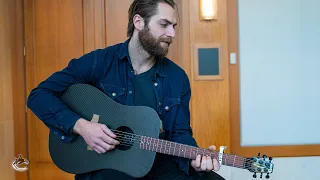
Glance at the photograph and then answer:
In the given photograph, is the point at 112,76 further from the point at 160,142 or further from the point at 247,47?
Result: the point at 247,47

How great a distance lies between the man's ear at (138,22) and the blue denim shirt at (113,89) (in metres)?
0.11

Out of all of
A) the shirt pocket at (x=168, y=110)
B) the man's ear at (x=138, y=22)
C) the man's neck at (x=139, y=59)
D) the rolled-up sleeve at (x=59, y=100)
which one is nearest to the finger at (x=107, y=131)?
the rolled-up sleeve at (x=59, y=100)

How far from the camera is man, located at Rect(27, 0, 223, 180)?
1.62 meters

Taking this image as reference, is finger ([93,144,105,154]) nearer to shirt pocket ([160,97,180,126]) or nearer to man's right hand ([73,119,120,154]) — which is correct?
man's right hand ([73,119,120,154])

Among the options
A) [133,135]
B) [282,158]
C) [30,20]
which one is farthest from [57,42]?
[282,158]

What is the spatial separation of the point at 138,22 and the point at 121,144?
605 millimetres

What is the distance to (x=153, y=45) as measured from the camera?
177 centimetres

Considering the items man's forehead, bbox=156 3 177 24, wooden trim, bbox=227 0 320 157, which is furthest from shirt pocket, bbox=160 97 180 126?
wooden trim, bbox=227 0 320 157

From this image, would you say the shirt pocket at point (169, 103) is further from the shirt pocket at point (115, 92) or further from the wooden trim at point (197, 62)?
the wooden trim at point (197, 62)

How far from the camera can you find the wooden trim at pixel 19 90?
10.3ft

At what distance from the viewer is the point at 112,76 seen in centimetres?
178

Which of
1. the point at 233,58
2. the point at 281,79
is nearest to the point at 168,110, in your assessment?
the point at 233,58

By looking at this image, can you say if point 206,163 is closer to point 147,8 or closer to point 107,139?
point 107,139

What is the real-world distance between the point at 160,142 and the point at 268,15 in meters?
2.01
